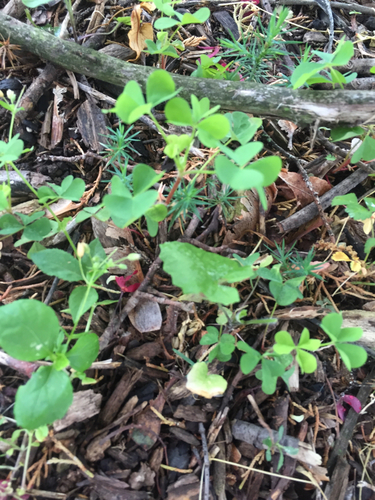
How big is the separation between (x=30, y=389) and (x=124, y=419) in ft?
1.66

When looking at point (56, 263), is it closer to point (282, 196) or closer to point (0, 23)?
point (282, 196)

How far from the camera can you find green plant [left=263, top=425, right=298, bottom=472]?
1.27m

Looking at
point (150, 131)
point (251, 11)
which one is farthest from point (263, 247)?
point (251, 11)

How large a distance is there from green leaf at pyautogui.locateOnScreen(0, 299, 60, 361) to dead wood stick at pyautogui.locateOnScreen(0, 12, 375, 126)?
1181mm

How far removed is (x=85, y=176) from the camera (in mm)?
1742

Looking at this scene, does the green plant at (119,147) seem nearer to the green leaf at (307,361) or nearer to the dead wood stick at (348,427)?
the green leaf at (307,361)

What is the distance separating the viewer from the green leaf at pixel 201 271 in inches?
41.8

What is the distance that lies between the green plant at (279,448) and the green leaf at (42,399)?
2.55 ft

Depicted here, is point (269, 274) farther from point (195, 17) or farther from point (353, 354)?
point (195, 17)

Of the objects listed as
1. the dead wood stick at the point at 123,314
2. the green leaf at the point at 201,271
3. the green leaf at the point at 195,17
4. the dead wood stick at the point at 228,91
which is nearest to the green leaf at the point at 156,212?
the green leaf at the point at 201,271

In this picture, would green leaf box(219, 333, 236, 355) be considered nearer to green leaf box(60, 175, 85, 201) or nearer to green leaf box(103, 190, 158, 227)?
green leaf box(103, 190, 158, 227)

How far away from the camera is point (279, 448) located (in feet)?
4.41

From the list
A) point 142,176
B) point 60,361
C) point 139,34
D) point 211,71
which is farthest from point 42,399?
point 139,34

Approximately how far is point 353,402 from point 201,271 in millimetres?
1012
